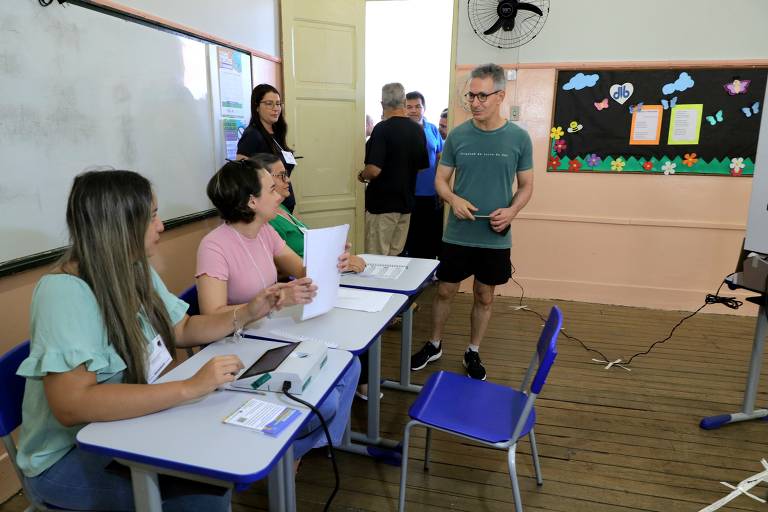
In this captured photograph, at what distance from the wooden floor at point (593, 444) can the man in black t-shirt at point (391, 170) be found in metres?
0.69

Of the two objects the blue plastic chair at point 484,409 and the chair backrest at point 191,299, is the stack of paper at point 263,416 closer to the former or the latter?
the blue plastic chair at point 484,409

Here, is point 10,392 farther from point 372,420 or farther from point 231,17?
point 231,17

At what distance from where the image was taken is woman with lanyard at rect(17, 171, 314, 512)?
42.7 inches

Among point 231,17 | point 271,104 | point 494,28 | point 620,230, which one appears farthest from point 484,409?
point 494,28

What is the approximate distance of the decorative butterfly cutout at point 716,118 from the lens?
3756mm

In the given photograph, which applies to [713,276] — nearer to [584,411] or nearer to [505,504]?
[584,411]

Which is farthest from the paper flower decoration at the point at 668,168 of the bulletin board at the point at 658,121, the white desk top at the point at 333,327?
the white desk top at the point at 333,327

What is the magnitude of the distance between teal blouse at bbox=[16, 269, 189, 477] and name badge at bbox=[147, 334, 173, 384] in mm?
68

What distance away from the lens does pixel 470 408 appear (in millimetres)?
1710

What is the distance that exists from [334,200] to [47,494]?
9.92ft

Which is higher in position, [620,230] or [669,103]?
[669,103]

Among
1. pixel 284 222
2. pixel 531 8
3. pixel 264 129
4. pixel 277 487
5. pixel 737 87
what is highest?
pixel 531 8

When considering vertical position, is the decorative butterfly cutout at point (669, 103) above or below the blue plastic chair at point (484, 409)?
above

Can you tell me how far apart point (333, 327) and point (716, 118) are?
3512 millimetres
